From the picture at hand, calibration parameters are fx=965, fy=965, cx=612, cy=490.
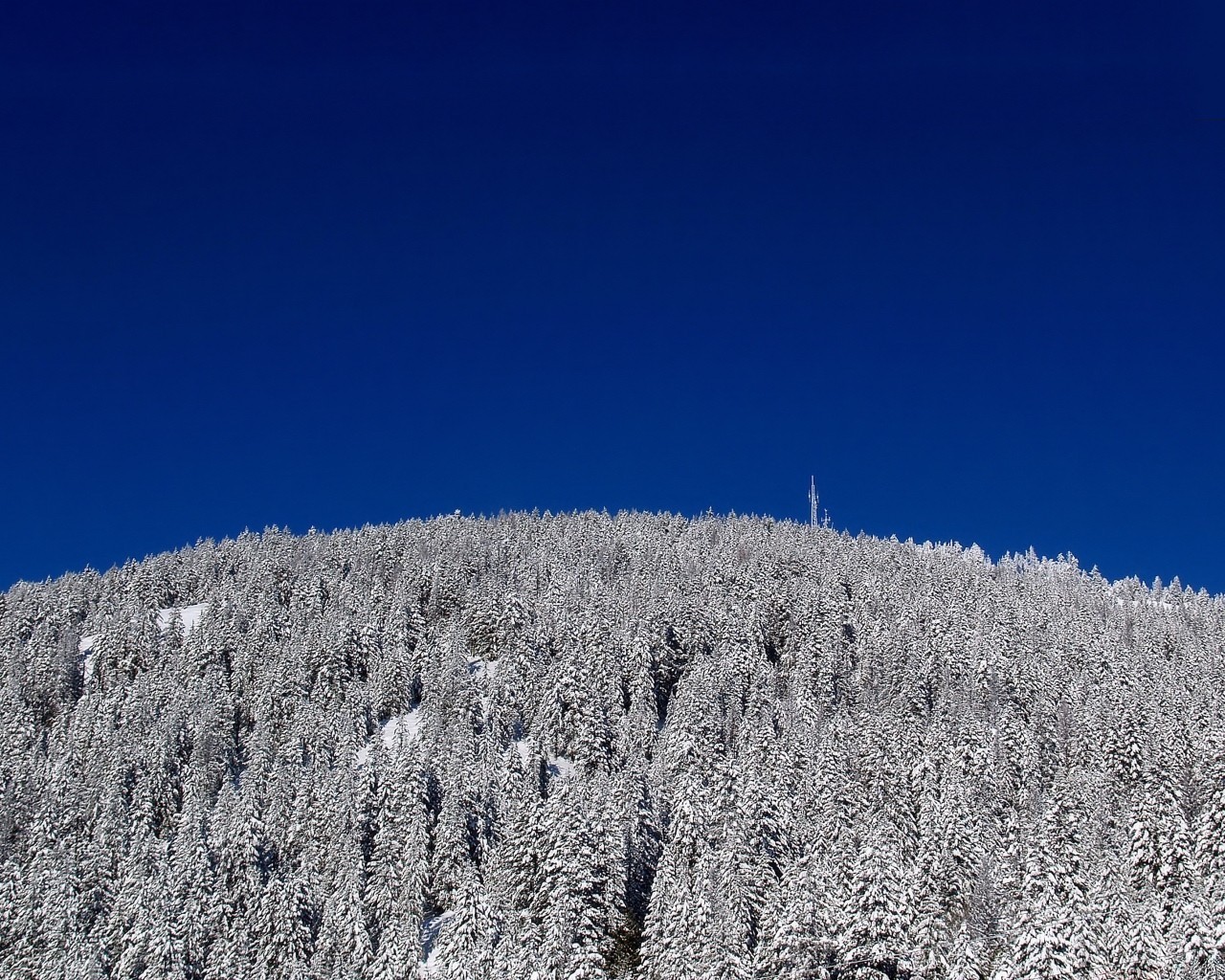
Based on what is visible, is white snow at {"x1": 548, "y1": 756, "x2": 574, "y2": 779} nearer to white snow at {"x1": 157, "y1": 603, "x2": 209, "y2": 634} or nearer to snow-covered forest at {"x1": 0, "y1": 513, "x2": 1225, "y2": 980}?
snow-covered forest at {"x1": 0, "y1": 513, "x2": 1225, "y2": 980}

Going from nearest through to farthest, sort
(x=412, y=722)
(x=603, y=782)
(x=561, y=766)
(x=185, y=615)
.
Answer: (x=603, y=782), (x=561, y=766), (x=412, y=722), (x=185, y=615)

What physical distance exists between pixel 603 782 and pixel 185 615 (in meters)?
90.2

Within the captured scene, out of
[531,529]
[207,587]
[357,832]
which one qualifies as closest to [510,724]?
[357,832]

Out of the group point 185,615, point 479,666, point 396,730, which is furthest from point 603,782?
point 185,615

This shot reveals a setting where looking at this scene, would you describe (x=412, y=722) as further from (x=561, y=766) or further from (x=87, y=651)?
(x=87, y=651)

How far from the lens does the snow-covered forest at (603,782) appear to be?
5106cm

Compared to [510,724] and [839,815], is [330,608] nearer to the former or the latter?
[510,724]

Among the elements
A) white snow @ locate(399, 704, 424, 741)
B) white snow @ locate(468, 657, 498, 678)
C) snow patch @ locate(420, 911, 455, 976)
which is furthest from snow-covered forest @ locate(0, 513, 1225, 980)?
white snow @ locate(399, 704, 424, 741)

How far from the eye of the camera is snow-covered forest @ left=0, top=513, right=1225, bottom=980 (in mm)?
51062

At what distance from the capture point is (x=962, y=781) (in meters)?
64.2

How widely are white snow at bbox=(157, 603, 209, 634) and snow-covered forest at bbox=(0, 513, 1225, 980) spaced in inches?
26.7

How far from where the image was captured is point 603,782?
69875 mm

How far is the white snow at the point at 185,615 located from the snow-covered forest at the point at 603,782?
0.68 meters

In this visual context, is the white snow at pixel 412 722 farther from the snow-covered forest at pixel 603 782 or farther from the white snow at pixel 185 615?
the white snow at pixel 185 615
